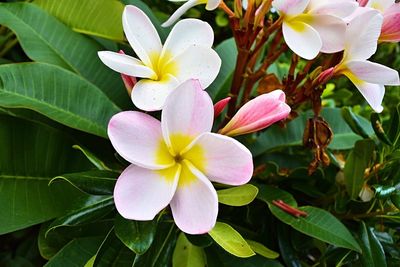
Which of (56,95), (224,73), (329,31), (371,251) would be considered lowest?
(371,251)

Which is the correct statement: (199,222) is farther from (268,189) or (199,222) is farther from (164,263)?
(268,189)

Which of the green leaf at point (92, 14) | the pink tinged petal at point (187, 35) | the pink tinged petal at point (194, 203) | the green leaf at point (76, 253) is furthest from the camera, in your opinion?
the green leaf at point (92, 14)

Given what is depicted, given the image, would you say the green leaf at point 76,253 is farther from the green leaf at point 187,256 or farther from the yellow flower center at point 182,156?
the yellow flower center at point 182,156

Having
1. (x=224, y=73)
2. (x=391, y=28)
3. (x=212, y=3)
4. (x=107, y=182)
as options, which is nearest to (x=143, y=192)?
(x=107, y=182)

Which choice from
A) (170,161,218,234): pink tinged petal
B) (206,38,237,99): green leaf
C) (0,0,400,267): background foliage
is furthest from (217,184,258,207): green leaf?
(206,38,237,99): green leaf

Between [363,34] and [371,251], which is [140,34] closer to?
[363,34]

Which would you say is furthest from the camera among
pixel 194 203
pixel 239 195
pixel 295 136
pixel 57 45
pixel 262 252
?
pixel 295 136

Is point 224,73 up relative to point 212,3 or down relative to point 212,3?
down

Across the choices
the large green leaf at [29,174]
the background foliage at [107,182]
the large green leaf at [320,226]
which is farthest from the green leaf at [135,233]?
the large green leaf at [320,226]
